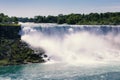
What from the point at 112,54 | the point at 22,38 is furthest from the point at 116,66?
the point at 22,38

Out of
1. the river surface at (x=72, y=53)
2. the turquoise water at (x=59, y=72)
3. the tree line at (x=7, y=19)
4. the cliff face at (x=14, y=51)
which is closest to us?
the turquoise water at (x=59, y=72)

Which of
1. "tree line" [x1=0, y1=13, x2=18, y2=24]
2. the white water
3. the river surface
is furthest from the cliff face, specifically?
"tree line" [x1=0, y1=13, x2=18, y2=24]

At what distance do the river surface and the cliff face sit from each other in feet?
3.43

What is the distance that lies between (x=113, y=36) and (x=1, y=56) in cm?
1653

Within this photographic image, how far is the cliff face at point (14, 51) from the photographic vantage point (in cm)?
4481

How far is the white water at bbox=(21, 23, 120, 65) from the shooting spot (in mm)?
46094

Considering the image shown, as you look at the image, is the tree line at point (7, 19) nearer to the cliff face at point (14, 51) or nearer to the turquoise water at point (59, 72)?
the cliff face at point (14, 51)

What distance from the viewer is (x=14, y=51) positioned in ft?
155

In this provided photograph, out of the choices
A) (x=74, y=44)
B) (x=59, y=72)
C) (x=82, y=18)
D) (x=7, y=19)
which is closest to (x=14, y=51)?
(x=74, y=44)

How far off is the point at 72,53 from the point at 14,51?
7.33m

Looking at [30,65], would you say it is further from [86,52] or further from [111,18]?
[111,18]

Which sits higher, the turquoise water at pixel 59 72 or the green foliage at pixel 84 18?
the green foliage at pixel 84 18

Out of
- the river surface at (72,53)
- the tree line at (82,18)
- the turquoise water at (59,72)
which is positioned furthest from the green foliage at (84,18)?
the turquoise water at (59,72)

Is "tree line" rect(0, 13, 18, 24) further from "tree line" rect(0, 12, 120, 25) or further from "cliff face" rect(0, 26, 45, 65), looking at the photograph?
"cliff face" rect(0, 26, 45, 65)
